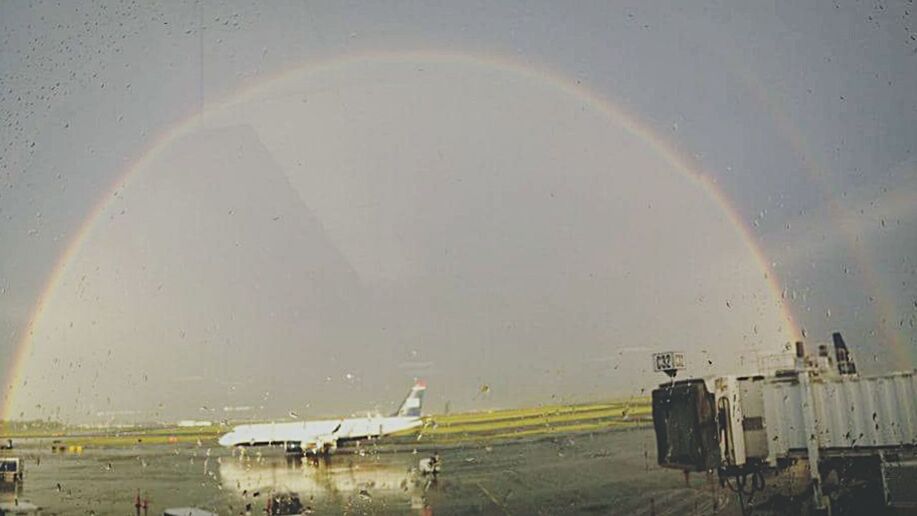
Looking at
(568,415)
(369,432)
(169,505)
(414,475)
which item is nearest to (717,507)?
(568,415)

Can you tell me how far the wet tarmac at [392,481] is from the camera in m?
6.27

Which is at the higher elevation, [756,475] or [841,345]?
[841,345]

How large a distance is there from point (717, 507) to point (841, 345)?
180cm

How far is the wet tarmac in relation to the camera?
6.27 meters

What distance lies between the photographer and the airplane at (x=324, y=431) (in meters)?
7.34

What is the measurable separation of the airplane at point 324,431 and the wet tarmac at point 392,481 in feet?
0.79

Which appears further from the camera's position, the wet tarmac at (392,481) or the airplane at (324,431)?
the airplane at (324,431)

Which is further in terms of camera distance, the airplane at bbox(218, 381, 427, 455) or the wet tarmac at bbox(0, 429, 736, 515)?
the airplane at bbox(218, 381, 427, 455)

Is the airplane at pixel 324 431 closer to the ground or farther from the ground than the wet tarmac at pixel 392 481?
farther from the ground

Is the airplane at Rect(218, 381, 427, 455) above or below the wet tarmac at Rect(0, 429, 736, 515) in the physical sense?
above

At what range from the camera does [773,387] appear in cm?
572

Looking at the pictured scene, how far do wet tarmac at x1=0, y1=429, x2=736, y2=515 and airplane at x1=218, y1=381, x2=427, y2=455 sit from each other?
0.24 meters

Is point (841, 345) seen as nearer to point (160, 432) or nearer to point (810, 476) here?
point (810, 476)

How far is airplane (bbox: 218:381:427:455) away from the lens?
734 centimetres
